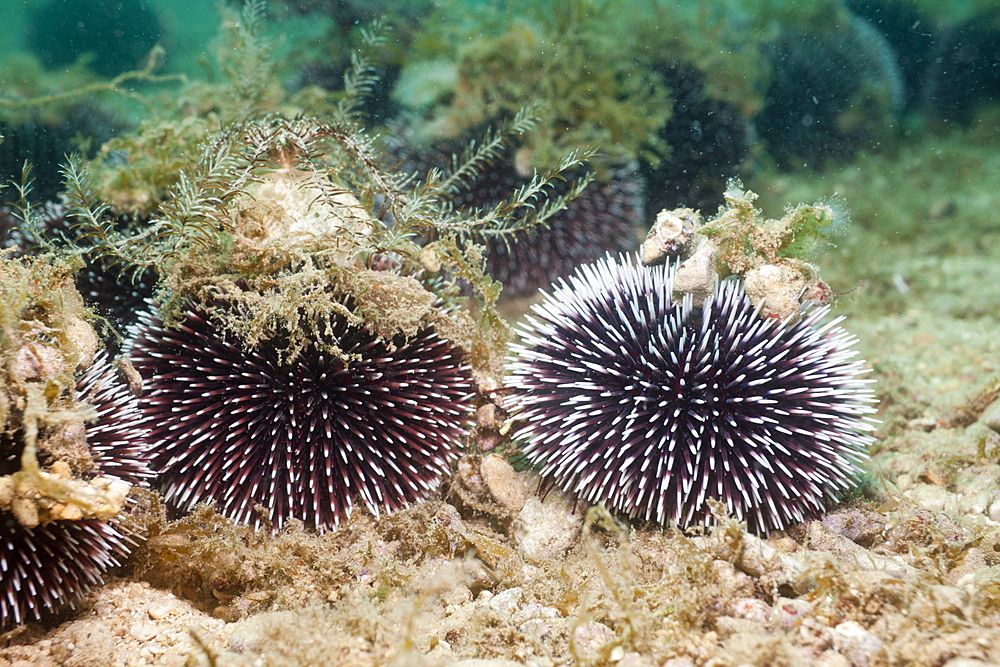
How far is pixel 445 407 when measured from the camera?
11.8 feet

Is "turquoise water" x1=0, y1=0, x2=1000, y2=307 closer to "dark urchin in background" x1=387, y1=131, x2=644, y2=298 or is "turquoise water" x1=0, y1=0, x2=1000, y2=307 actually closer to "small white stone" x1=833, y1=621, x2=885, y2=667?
"dark urchin in background" x1=387, y1=131, x2=644, y2=298

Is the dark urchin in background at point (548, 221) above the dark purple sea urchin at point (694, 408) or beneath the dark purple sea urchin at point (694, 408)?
above

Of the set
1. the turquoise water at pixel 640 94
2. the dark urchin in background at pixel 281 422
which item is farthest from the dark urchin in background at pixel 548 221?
the dark urchin in background at pixel 281 422

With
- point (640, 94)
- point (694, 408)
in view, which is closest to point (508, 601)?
point (694, 408)

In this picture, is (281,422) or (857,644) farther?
(281,422)

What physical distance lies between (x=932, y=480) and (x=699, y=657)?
2652 mm

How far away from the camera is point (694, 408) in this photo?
3057 millimetres

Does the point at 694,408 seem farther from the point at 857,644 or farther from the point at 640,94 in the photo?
the point at 640,94

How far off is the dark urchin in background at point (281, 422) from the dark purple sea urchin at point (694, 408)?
803mm

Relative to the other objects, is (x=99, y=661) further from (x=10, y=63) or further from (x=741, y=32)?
(x=10, y=63)

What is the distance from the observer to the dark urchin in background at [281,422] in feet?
10.5

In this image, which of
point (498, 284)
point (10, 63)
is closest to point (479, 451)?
point (498, 284)

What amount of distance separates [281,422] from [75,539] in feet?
3.37

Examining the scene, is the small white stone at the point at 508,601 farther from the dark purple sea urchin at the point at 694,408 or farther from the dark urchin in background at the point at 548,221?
the dark urchin in background at the point at 548,221
